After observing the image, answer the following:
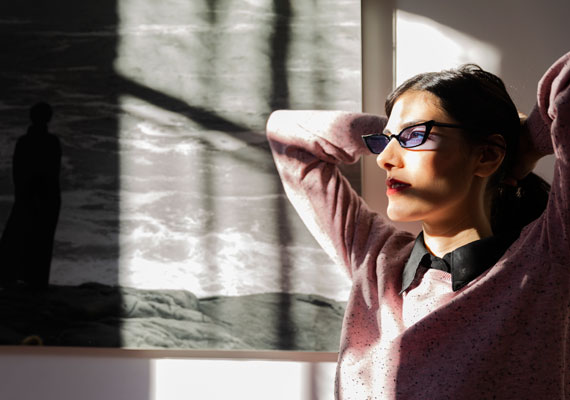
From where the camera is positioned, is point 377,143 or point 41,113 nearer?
point 377,143

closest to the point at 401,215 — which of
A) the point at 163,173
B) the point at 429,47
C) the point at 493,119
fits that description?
the point at 493,119

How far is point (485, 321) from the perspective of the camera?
112 centimetres

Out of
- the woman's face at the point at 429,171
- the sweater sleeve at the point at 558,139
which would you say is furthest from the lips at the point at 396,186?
the sweater sleeve at the point at 558,139

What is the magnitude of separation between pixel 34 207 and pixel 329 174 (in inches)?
36.6

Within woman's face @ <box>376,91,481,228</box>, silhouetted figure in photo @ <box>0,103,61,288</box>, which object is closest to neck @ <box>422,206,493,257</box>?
woman's face @ <box>376,91,481,228</box>

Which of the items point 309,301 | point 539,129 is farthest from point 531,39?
point 309,301

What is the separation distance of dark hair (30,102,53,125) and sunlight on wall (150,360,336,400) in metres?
0.79

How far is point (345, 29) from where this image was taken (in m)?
1.65

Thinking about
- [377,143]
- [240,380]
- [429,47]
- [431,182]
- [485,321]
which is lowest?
[240,380]

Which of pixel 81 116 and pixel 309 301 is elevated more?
pixel 81 116

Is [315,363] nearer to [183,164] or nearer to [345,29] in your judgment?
[183,164]

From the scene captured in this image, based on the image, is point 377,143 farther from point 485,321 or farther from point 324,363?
point 324,363

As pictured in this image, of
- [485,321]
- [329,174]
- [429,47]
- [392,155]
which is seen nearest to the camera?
[485,321]

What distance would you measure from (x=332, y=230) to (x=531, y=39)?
0.76 metres
